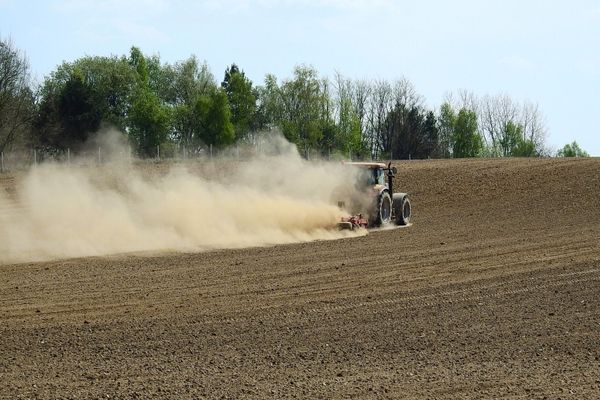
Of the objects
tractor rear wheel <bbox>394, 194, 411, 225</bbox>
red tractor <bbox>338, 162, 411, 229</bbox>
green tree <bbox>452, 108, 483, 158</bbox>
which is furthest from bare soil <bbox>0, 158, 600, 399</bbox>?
green tree <bbox>452, 108, 483, 158</bbox>

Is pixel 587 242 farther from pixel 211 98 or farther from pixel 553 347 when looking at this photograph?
pixel 211 98

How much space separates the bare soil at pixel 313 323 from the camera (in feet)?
32.2

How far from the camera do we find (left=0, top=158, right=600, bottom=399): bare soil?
9.81 meters

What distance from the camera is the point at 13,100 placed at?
6088cm

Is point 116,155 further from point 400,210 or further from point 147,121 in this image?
point 147,121

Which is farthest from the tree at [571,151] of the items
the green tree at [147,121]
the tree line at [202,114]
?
the green tree at [147,121]

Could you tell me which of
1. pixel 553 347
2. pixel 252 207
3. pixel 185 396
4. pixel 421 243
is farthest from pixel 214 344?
pixel 252 207

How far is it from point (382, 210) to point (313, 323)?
700 inches

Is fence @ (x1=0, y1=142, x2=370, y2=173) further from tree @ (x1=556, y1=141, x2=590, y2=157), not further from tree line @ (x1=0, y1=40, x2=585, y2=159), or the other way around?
tree @ (x1=556, y1=141, x2=590, y2=157)

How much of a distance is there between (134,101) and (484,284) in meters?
61.5

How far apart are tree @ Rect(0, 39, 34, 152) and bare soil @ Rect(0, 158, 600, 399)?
39.3 metres

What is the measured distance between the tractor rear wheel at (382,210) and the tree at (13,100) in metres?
34.8

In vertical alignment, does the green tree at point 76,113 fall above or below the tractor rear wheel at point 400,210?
above

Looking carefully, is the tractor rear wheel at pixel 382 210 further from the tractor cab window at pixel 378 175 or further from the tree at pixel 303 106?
the tree at pixel 303 106
